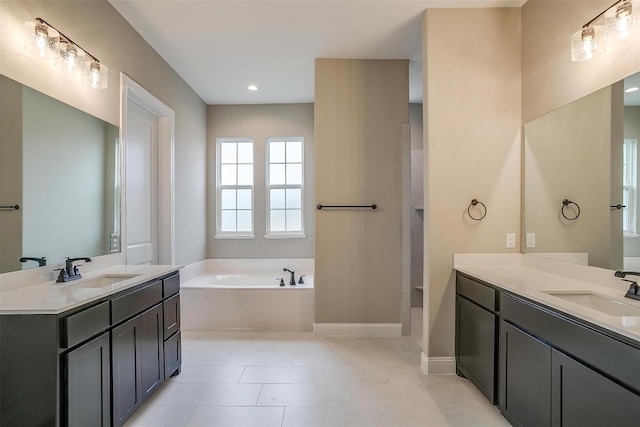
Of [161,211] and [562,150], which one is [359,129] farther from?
[161,211]

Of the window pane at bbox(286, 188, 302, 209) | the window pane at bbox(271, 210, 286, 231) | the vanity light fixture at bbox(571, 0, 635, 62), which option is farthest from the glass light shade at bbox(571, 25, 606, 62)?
the window pane at bbox(271, 210, 286, 231)

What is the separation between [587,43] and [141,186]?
3608 mm

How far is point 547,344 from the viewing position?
151 cm

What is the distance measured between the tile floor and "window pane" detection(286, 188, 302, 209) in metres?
2.01

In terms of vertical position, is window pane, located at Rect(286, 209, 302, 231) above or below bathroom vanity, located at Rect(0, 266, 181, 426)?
above

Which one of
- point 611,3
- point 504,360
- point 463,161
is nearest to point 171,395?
point 504,360

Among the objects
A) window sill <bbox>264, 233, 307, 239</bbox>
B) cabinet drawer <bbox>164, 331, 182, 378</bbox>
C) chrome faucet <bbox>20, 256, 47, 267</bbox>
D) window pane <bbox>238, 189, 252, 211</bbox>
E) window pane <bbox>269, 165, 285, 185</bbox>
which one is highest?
window pane <bbox>269, 165, 285, 185</bbox>

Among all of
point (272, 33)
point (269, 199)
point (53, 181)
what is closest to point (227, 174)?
point (269, 199)

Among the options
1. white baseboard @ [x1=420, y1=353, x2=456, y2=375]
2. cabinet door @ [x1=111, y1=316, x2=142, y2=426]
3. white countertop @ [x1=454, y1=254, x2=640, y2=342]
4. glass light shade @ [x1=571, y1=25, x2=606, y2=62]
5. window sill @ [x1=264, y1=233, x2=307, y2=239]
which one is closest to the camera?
white countertop @ [x1=454, y1=254, x2=640, y2=342]

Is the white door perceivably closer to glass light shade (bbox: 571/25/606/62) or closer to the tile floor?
the tile floor

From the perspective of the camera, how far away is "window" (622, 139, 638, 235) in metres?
1.57

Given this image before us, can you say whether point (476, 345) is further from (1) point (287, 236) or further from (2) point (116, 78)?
(2) point (116, 78)

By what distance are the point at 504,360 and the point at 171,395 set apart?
85.7 inches

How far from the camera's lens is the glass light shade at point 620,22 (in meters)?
1.62
